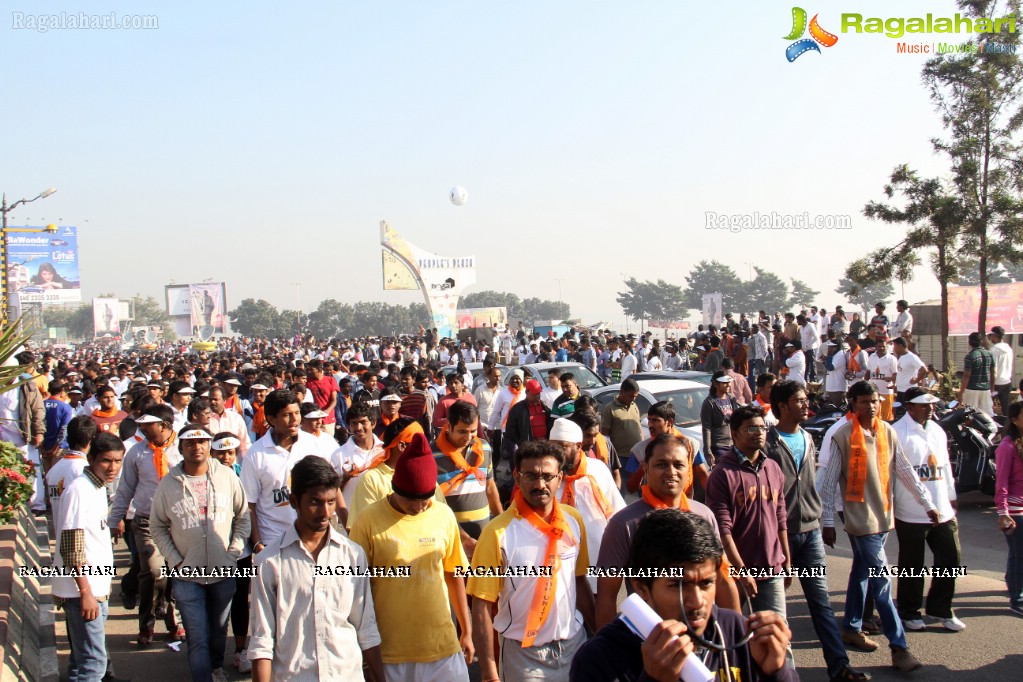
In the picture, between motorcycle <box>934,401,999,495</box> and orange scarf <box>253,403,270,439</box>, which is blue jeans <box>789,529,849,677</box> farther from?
orange scarf <box>253,403,270,439</box>

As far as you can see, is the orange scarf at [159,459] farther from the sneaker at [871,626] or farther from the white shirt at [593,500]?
the sneaker at [871,626]

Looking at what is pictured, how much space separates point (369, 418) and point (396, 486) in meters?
2.88

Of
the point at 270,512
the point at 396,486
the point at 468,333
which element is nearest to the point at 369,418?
the point at 270,512

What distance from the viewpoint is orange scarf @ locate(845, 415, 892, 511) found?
5961 mm

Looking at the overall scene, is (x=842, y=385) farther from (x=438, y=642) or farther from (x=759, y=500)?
(x=438, y=642)

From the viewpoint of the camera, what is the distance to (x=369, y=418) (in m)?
6.89

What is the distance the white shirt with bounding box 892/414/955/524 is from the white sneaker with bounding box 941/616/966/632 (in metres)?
0.76

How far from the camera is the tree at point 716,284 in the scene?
289ft

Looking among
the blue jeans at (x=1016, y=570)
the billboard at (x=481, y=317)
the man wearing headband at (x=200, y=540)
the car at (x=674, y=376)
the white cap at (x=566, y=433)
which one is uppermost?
the billboard at (x=481, y=317)

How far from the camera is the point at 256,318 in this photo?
96375mm

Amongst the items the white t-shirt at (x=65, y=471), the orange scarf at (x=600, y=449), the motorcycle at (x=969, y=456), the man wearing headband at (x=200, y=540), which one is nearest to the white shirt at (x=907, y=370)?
the motorcycle at (x=969, y=456)

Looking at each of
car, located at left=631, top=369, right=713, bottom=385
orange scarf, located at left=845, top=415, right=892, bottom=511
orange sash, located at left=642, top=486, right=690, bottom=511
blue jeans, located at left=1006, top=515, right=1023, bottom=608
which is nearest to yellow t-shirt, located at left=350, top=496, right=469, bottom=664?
orange sash, located at left=642, top=486, right=690, bottom=511

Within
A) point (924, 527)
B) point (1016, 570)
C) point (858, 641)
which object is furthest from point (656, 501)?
point (1016, 570)

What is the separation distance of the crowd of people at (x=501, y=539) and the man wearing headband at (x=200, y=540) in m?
0.01
